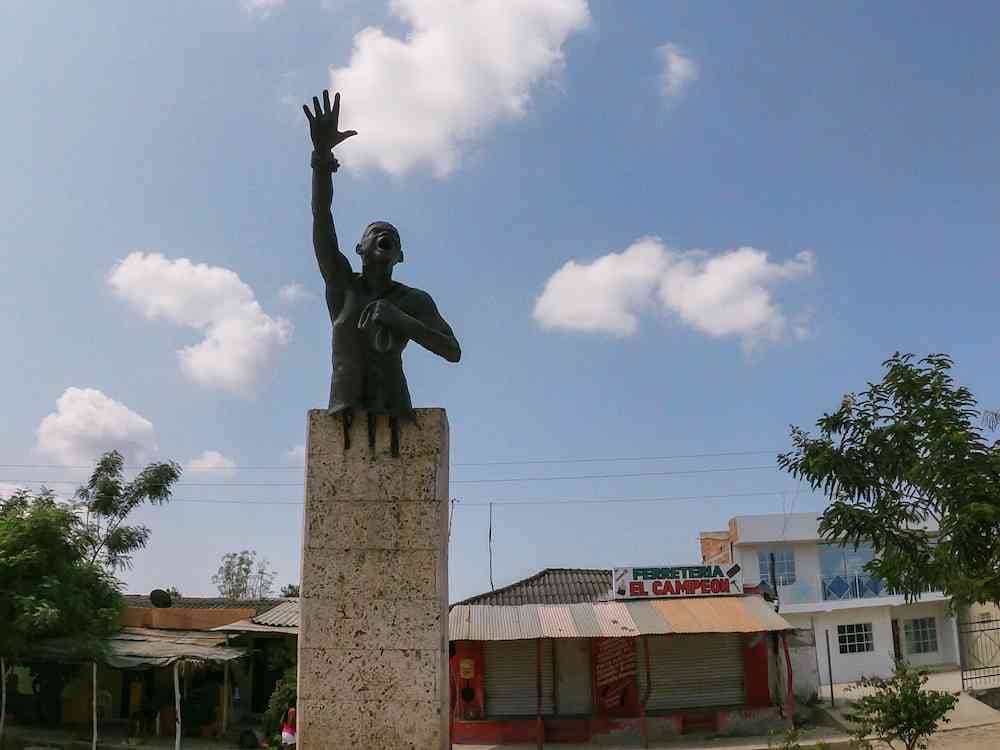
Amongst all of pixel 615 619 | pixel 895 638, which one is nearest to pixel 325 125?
pixel 615 619

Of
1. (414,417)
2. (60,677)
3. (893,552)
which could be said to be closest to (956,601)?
(893,552)

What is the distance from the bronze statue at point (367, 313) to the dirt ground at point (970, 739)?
16.2 m

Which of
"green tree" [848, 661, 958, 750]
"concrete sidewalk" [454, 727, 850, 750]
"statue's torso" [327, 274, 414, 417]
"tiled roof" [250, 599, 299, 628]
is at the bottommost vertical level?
"concrete sidewalk" [454, 727, 850, 750]

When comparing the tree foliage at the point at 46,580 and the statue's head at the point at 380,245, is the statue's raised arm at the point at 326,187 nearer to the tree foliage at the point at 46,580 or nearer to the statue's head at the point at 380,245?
the statue's head at the point at 380,245

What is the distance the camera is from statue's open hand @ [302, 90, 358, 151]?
5.66m

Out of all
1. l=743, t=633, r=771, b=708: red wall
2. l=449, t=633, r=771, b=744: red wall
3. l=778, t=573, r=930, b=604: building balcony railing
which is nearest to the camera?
l=449, t=633, r=771, b=744: red wall

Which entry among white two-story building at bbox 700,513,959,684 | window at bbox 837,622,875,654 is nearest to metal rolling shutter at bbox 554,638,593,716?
white two-story building at bbox 700,513,959,684

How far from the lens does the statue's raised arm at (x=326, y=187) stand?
5.68 meters

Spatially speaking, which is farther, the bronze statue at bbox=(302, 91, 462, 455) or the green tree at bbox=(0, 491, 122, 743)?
the green tree at bbox=(0, 491, 122, 743)

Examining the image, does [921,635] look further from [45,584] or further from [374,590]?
[374,590]

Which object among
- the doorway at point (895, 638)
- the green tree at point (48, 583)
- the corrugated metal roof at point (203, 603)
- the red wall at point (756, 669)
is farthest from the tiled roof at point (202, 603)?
the doorway at point (895, 638)

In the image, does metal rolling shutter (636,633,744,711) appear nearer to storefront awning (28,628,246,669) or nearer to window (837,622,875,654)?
window (837,622,875,654)

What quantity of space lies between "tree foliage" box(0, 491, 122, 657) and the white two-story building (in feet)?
63.4

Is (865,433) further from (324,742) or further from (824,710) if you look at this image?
(824,710)
